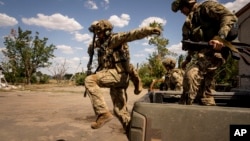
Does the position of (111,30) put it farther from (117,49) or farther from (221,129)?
(221,129)

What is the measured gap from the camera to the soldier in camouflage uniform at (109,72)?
3688 mm

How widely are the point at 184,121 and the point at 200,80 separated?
130 cm

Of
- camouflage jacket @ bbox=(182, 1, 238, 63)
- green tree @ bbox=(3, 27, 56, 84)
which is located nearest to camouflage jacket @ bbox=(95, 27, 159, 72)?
camouflage jacket @ bbox=(182, 1, 238, 63)

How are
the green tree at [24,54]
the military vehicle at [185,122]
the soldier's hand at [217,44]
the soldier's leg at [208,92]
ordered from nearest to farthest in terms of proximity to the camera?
the military vehicle at [185,122], the soldier's hand at [217,44], the soldier's leg at [208,92], the green tree at [24,54]

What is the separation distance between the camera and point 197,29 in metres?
3.28

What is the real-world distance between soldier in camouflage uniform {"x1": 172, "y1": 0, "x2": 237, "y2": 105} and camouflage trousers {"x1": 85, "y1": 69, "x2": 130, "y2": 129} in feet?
3.70

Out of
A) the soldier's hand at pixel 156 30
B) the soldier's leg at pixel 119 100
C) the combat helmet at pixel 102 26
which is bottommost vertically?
the soldier's leg at pixel 119 100

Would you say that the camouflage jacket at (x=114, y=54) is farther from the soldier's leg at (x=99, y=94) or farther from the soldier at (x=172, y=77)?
the soldier at (x=172, y=77)

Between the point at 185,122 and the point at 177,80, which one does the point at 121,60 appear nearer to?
the point at 185,122

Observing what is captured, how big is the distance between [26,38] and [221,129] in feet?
154

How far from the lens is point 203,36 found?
10.6 ft

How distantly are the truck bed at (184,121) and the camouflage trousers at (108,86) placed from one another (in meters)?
1.85

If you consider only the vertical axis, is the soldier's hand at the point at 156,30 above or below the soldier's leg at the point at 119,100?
above

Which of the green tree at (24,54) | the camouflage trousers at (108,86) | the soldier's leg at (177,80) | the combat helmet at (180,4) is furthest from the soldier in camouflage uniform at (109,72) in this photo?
the green tree at (24,54)
